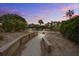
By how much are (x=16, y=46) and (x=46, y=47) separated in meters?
0.33

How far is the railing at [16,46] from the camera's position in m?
2.16

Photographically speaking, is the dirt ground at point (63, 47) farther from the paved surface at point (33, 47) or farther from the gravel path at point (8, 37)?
the gravel path at point (8, 37)

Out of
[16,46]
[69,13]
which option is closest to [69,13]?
[69,13]

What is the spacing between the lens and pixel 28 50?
227 centimetres

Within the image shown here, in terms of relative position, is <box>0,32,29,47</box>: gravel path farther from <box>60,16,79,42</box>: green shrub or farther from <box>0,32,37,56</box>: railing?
<box>60,16,79,42</box>: green shrub

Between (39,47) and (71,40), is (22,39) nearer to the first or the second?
(39,47)

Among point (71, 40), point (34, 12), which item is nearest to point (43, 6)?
point (34, 12)

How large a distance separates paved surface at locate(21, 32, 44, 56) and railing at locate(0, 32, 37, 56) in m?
0.04

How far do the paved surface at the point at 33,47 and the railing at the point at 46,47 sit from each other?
0.15 ft

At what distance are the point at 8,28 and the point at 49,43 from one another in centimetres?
48

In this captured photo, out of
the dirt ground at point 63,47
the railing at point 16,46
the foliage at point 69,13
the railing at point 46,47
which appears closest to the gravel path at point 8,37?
the railing at point 16,46

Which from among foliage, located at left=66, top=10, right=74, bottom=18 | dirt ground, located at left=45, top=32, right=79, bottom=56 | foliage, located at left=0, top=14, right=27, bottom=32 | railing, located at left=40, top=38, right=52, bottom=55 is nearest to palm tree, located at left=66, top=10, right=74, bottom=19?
foliage, located at left=66, top=10, right=74, bottom=18

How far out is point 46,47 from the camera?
7.34ft

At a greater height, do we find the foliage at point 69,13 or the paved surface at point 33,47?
the foliage at point 69,13
